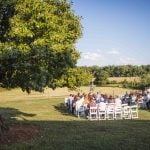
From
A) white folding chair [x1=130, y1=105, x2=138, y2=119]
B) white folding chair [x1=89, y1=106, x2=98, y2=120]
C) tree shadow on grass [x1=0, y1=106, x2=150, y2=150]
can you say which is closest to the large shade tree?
tree shadow on grass [x1=0, y1=106, x2=150, y2=150]

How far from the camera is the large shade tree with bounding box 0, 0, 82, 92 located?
18750 millimetres

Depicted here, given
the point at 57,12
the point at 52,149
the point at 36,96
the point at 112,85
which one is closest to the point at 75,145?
the point at 52,149

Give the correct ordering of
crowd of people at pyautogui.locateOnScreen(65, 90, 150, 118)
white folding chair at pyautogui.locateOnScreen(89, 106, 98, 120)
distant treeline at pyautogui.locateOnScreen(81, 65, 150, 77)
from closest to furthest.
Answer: white folding chair at pyautogui.locateOnScreen(89, 106, 98, 120) < crowd of people at pyautogui.locateOnScreen(65, 90, 150, 118) < distant treeline at pyautogui.locateOnScreen(81, 65, 150, 77)

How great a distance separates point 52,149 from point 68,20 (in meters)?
9.64

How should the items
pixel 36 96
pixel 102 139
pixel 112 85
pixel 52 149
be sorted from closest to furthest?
pixel 52 149, pixel 102 139, pixel 36 96, pixel 112 85

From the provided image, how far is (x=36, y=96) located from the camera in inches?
2405

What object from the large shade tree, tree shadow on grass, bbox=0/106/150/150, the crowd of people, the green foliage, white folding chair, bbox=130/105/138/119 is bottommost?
tree shadow on grass, bbox=0/106/150/150

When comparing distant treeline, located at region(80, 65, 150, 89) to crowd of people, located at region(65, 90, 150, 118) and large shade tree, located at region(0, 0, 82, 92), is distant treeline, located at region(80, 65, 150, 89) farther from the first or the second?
large shade tree, located at region(0, 0, 82, 92)

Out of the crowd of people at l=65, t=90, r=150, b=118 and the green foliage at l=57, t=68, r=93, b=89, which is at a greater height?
the green foliage at l=57, t=68, r=93, b=89

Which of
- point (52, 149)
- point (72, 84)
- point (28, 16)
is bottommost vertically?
point (52, 149)

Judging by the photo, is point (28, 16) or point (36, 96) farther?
point (36, 96)

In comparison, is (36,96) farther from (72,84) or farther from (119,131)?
(119,131)

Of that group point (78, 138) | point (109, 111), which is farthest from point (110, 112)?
point (78, 138)

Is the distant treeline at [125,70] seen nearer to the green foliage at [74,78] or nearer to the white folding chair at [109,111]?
the white folding chair at [109,111]
